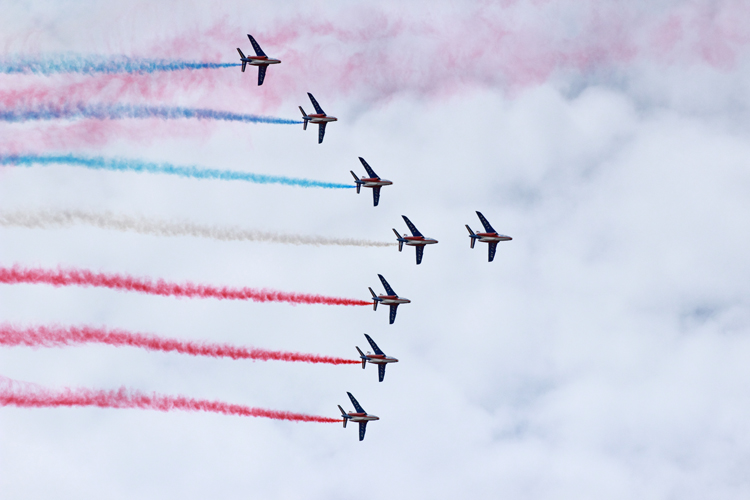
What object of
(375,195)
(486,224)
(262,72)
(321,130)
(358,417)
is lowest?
(358,417)

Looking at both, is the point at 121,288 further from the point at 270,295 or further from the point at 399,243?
the point at 399,243

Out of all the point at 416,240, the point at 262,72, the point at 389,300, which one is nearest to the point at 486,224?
the point at 416,240

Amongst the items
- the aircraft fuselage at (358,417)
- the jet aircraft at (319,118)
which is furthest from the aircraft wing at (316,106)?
the aircraft fuselage at (358,417)

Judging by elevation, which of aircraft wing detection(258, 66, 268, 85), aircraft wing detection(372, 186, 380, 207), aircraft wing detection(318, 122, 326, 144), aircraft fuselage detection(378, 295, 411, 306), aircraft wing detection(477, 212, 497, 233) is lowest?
aircraft fuselage detection(378, 295, 411, 306)

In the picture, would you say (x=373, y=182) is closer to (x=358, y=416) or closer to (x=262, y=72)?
(x=262, y=72)

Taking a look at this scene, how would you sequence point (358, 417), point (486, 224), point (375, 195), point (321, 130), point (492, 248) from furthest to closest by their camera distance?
1. point (358, 417)
2. point (486, 224)
3. point (492, 248)
4. point (375, 195)
5. point (321, 130)

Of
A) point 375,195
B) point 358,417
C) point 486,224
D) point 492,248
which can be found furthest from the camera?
point 358,417

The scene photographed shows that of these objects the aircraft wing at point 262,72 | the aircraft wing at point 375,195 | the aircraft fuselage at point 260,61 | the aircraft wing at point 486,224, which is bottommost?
the aircraft wing at point 486,224

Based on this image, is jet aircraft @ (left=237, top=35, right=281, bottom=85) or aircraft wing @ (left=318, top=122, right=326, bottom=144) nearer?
jet aircraft @ (left=237, top=35, right=281, bottom=85)

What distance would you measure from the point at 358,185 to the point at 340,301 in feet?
37.3

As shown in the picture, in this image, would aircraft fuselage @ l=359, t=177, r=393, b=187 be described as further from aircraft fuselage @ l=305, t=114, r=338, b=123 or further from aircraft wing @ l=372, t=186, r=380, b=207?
aircraft fuselage @ l=305, t=114, r=338, b=123

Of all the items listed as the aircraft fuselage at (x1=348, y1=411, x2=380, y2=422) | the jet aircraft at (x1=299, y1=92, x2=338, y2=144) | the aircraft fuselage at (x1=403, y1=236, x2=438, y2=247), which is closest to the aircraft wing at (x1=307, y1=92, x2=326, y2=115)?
the jet aircraft at (x1=299, y1=92, x2=338, y2=144)

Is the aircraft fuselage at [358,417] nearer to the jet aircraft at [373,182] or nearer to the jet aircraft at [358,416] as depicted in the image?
the jet aircraft at [358,416]

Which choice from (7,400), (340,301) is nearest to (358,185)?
(340,301)
